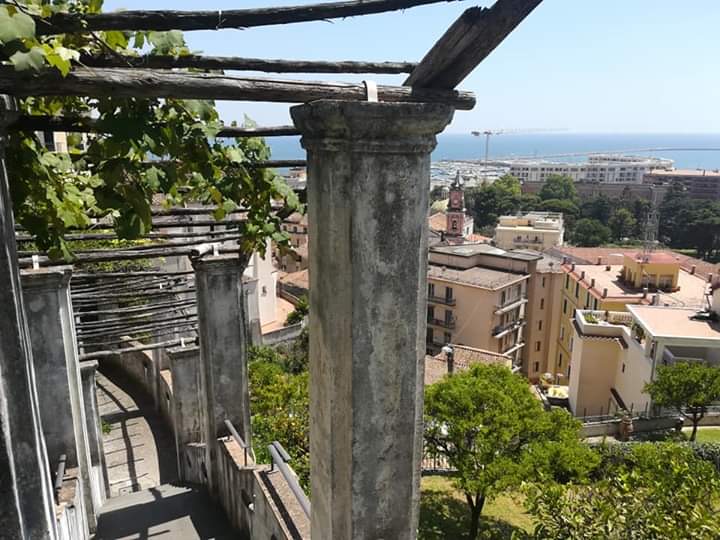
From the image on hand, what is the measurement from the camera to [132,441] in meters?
15.4

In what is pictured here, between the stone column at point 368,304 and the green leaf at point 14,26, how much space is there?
1166mm

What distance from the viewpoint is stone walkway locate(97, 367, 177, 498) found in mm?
13688

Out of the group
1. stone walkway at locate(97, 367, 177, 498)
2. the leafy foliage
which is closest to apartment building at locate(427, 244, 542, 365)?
the leafy foliage

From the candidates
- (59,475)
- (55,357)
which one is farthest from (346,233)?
(59,475)

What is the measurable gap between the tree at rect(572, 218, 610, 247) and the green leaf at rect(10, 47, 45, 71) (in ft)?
261

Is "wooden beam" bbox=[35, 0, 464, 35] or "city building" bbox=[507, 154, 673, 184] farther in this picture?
"city building" bbox=[507, 154, 673, 184]

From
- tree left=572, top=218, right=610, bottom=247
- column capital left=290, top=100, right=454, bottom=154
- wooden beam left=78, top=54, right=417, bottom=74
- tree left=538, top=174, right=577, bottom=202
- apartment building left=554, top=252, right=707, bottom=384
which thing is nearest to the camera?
column capital left=290, top=100, right=454, bottom=154

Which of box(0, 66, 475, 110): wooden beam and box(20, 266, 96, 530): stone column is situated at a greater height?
box(0, 66, 475, 110): wooden beam

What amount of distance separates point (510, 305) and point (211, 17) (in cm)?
3803

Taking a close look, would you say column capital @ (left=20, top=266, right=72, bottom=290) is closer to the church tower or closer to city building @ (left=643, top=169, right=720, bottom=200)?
the church tower

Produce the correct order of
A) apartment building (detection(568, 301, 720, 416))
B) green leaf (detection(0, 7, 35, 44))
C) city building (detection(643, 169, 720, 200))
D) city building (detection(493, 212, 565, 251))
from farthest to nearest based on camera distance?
city building (detection(643, 169, 720, 200)) < city building (detection(493, 212, 565, 251)) < apartment building (detection(568, 301, 720, 416)) < green leaf (detection(0, 7, 35, 44))

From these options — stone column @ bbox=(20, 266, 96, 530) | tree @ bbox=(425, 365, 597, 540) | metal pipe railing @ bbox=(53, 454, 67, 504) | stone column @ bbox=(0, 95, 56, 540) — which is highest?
stone column @ bbox=(0, 95, 56, 540)

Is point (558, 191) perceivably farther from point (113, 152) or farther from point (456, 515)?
point (113, 152)

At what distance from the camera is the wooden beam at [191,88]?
7.85ft
